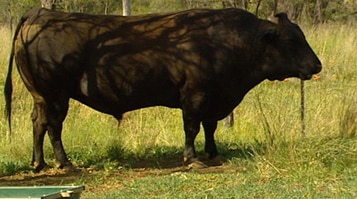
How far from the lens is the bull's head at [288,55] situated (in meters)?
8.54

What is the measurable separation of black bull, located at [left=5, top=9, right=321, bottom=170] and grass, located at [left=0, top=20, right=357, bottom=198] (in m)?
0.59

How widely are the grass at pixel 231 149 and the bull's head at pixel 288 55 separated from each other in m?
0.58

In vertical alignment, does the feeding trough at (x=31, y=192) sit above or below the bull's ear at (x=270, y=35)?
below

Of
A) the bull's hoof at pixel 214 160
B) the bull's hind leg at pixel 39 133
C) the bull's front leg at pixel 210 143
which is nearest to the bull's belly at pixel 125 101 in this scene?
the bull's hind leg at pixel 39 133

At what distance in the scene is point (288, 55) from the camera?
8.58 m

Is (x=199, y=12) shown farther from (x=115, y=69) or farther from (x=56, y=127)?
(x=56, y=127)

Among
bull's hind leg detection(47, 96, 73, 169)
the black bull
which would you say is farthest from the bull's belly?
bull's hind leg detection(47, 96, 73, 169)

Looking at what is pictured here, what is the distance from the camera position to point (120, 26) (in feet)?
27.6

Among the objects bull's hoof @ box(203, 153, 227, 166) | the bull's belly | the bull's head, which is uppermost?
the bull's head

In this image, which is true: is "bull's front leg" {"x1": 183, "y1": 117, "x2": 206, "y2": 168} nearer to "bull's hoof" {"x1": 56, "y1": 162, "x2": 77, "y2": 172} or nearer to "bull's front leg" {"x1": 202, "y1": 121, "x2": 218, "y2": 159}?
"bull's front leg" {"x1": 202, "y1": 121, "x2": 218, "y2": 159}

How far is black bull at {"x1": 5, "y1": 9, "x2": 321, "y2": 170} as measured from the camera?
8195mm

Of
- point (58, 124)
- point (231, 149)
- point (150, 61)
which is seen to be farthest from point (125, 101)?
point (231, 149)

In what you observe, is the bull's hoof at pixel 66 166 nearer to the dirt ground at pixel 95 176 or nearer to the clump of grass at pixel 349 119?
the dirt ground at pixel 95 176

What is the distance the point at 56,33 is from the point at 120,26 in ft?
2.51
